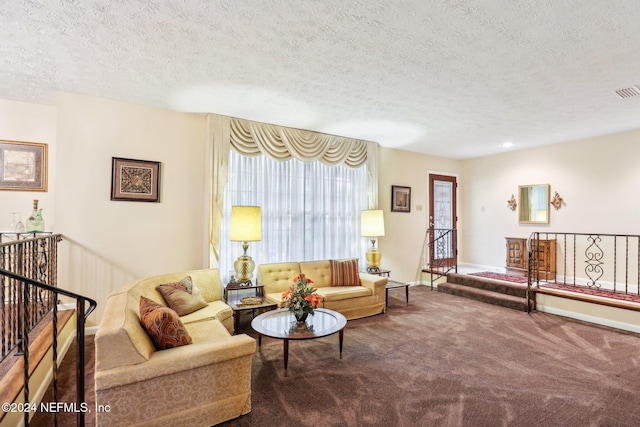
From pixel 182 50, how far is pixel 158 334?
7.74 feet

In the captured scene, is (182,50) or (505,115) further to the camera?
(505,115)

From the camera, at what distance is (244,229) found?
4098 mm

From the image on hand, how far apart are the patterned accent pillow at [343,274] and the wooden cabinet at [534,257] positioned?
10.6ft


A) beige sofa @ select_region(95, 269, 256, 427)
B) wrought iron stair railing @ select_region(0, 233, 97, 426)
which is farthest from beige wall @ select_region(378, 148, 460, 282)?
wrought iron stair railing @ select_region(0, 233, 97, 426)

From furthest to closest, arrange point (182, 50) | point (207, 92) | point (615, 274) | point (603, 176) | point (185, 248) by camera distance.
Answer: point (603, 176) → point (615, 274) → point (185, 248) → point (207, 92) → point (182, 50)

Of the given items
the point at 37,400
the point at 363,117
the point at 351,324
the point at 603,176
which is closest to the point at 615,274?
the point at 603,176

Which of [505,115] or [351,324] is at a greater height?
[505,115]

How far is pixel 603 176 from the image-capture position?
5.40m

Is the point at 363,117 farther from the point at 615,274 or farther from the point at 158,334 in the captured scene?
the point at 615,274

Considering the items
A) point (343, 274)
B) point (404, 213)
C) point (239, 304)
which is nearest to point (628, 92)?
point (404, 213)

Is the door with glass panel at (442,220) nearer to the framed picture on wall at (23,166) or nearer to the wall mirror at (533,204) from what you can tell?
the wall mirror at (533,204)

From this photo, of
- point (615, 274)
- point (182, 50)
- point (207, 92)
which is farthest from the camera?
point (615, 274)

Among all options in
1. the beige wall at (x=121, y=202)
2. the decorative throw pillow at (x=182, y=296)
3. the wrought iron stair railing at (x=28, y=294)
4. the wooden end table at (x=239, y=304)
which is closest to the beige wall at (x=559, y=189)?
the wooden end table at (x=239, y=304)

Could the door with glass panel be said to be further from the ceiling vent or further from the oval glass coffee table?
the oval glass coffee table
